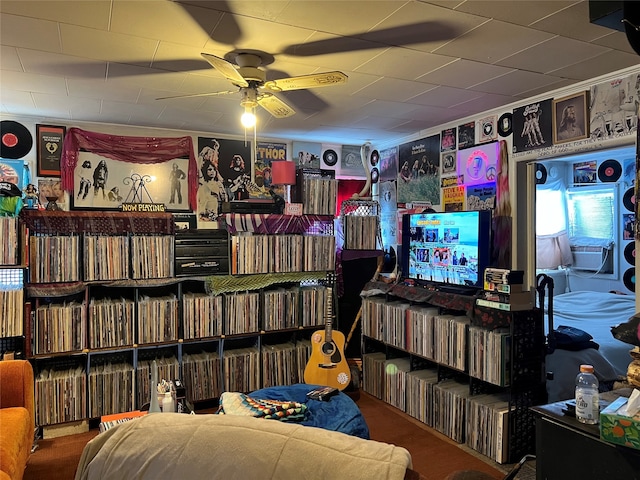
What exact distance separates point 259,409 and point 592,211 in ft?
18.6

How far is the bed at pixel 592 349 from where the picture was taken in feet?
11.0

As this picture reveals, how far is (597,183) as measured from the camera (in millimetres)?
6039

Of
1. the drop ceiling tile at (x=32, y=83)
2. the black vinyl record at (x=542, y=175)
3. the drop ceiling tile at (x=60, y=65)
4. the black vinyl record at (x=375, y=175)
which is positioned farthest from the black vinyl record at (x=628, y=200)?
the drop ceiling tile at (x=32, y=83)

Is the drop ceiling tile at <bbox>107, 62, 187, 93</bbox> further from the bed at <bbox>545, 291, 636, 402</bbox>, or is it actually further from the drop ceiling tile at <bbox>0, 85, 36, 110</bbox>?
the bed at <bbox>545, 291, 636, 402</bbox>

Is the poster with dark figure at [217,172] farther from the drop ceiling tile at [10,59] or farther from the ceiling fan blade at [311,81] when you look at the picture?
the ceiling fan blade at [311,81]

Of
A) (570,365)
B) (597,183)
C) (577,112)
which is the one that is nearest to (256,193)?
(577,112)

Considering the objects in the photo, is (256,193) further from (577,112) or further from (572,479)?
(572,479)

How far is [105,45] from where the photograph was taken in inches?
98.3

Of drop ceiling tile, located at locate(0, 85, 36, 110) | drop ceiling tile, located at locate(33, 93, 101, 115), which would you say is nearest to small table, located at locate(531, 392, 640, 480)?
drop ceiling tile, located at locate(33, 93, 101, 115)

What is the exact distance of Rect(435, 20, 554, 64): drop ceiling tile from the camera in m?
2.29

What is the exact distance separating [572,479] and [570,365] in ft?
6.77

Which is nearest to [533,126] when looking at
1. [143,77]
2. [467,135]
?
[467,135]

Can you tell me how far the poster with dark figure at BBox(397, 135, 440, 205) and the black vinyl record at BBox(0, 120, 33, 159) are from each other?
3.53 meters

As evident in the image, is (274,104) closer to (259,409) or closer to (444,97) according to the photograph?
(444,97)
